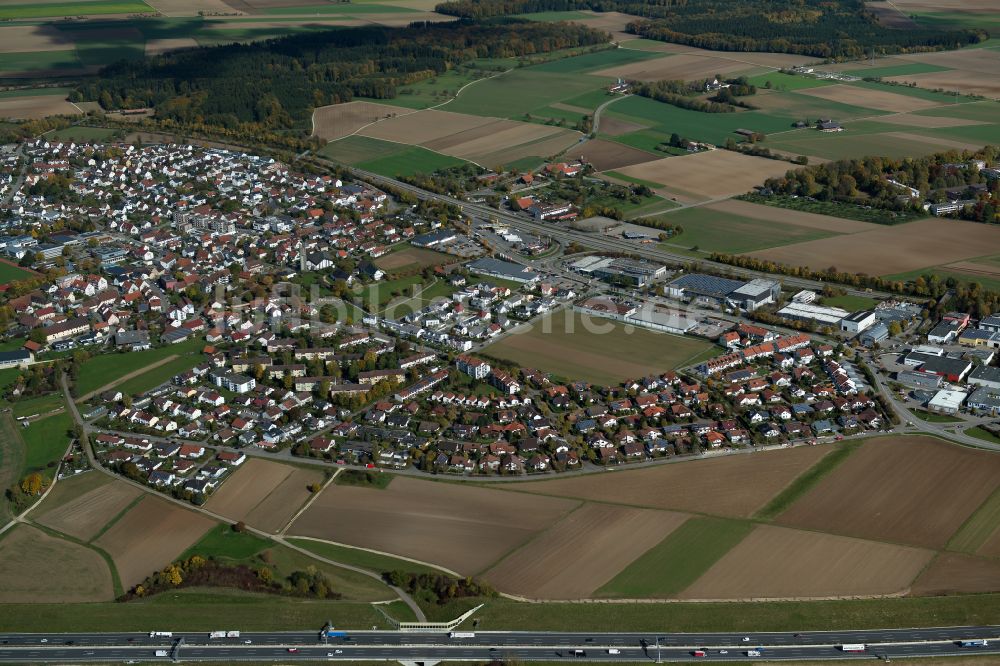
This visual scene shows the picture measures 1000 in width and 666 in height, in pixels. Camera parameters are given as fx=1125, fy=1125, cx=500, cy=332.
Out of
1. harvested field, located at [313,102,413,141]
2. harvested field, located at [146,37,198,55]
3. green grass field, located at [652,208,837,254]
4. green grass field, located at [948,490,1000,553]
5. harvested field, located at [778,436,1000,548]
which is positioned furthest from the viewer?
harvested field, located at [146,37,198,55]

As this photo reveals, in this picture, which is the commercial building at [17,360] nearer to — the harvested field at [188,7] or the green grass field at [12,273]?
the green grass field at [12,273]

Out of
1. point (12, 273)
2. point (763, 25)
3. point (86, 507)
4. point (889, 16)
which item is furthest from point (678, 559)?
point (889, 16)

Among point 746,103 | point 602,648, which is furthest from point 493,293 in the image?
point 746,103

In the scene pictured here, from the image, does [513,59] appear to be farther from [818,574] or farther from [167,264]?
[818,574]

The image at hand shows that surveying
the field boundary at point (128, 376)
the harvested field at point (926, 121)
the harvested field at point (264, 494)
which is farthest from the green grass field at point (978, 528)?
the harvested field at point (926, 121)

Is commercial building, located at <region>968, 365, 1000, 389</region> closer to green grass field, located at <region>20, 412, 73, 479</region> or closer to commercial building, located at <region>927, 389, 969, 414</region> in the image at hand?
commercial building, located at <region>927, 389, 969, 414</region>

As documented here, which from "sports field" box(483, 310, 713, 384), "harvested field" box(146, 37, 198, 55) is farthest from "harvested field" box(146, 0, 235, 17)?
"sports field" box(483, 310, 713, 384)
